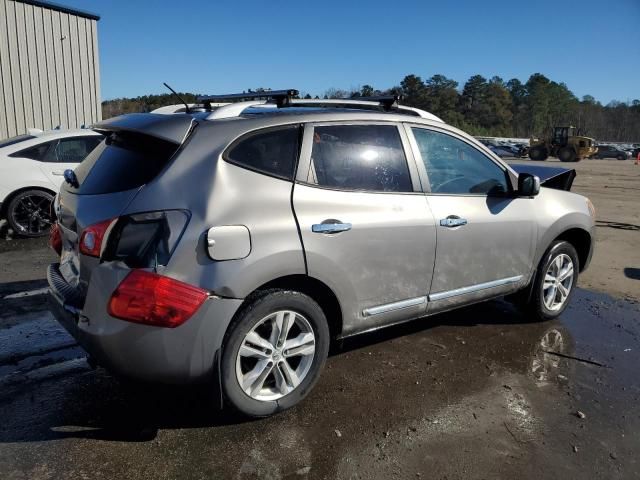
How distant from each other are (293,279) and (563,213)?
281 cm

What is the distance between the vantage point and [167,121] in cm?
298

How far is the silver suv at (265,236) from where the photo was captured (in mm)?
2660

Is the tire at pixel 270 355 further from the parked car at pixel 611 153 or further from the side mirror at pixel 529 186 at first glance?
the parked car at pixel 611 153

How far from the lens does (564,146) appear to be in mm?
44812

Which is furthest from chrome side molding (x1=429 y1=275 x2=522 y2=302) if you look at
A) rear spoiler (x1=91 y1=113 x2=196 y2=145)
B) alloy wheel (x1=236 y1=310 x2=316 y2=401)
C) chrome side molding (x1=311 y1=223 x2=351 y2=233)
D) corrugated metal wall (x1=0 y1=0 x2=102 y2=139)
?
corrugated metal wall (x1=0 y1=0 x2=102 y2=139)

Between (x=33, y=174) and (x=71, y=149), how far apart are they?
27.6 inches

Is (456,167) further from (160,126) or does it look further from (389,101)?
(160,126)

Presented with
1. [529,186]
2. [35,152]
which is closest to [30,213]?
[35,152]

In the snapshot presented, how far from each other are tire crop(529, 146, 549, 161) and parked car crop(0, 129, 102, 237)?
4470cm

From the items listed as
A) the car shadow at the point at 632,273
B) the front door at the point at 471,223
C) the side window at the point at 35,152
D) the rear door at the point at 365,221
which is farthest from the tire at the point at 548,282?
the side window at the point at 35,152

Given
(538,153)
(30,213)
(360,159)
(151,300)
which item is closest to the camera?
(151,300)

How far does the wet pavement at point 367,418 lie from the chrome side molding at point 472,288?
51 cm

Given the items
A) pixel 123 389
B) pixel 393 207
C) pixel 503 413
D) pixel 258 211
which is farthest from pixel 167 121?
pixel 503 413

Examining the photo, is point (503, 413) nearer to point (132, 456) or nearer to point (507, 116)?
point (132, 456)
